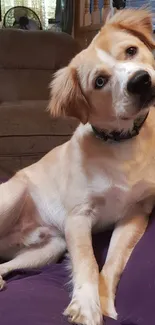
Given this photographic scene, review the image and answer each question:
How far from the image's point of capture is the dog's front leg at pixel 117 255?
A: 1060 millimetres

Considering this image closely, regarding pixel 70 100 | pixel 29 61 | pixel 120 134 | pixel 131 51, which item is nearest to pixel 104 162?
pixel 120 134

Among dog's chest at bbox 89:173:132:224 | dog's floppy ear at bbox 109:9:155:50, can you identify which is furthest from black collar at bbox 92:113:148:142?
dog's floppy ear at bbox 109:9:155:50

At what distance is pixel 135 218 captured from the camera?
127cm

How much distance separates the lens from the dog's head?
1069mm

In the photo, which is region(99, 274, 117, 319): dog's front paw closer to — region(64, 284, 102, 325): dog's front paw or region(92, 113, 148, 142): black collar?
region(64, 284, 102, 325): dog's front paw

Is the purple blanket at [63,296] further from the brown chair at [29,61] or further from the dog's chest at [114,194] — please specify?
the brown chair at [29,61]

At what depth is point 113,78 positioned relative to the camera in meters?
1.11

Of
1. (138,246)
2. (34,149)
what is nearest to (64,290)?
(138,246)

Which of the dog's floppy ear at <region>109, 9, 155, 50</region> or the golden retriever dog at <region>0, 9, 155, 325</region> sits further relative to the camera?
the dog's floppy ear at <region>109, 9, 155, 50</region>

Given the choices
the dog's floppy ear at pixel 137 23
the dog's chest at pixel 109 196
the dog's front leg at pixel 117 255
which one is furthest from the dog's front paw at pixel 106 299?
the dog's floppy ear at pixel 137 23

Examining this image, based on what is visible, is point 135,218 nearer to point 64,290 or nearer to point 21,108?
point 64,290

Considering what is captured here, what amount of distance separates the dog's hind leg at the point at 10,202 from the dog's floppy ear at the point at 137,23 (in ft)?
1.98

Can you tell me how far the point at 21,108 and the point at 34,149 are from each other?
26cm

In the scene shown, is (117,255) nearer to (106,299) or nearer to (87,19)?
(106,299)
